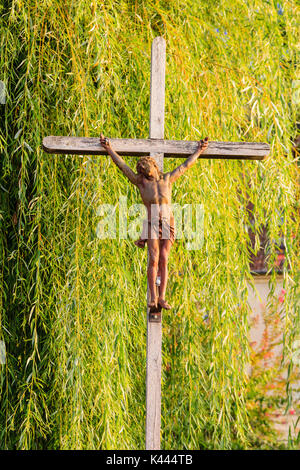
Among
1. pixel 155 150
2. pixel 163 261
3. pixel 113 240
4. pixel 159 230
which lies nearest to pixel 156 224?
pixel 159 230

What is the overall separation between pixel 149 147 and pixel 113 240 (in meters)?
0.63

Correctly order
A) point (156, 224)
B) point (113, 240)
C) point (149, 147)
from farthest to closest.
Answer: point (113, 240) < point (149, 147) < point (156, 224)

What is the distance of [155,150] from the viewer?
8.18ft

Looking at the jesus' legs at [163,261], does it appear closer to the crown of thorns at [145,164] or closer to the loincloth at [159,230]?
the loincloth at [159,230]

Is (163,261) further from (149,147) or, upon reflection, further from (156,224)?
(149,147)

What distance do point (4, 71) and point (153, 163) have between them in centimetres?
109

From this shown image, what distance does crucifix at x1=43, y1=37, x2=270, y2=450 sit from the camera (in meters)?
2.35

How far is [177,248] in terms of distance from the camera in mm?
3340

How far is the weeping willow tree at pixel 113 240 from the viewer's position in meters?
2.96

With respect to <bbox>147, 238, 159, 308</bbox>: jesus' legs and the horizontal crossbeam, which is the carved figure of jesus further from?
the horizontal crossbeam

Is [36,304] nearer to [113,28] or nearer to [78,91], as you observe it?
[78,91]

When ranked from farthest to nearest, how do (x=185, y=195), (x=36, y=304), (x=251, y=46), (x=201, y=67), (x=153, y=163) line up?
(x=251, y=46), (x=201, y=67), (x=185, y=195), (x=36, y=304), (x=153, y=163)

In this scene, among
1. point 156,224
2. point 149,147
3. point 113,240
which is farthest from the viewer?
point 113,240
